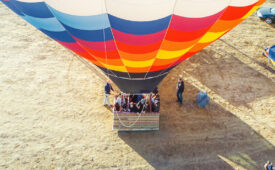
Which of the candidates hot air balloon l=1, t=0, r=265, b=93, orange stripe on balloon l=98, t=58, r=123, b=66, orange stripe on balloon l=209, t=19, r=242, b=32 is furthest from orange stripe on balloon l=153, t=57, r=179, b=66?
orange stripe on balloon l=209, t=19, r=242, b=32

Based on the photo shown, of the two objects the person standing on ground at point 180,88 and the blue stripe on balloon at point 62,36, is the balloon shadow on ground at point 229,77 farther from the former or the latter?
the blue stripe on balloon at point 62,36

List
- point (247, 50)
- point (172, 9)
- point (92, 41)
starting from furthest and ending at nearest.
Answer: point (247, 50) < point (92, 41) < point (172, 9)

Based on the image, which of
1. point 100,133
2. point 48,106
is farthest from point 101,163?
point 48,106

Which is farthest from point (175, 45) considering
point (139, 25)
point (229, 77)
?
point (229, 77)

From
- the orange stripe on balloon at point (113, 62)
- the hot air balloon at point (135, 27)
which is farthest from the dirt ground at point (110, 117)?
the orange stripe on balloon at point (113, 62)

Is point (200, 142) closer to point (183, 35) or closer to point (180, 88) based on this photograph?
point (180, 88)

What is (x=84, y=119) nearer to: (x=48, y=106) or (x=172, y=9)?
(x=48, y=106)

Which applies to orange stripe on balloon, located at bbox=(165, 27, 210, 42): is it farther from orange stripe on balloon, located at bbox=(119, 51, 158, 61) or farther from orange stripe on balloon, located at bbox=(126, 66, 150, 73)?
orange stripe on balloon, located at bbox=(126, 66, 150, 73)
